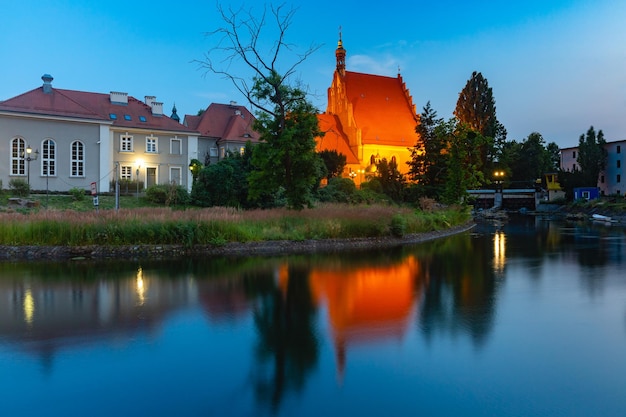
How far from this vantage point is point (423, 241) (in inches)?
874

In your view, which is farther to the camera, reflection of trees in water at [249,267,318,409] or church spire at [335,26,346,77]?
church spire at [335,26,346,77]

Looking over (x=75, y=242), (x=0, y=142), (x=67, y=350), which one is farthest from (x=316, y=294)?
(x=0, y=142)

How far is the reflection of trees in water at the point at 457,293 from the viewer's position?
7430mm

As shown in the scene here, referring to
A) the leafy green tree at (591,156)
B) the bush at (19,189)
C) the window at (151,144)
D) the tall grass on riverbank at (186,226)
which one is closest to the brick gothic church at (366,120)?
the window at (151,144)

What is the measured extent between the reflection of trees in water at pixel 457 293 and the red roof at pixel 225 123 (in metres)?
31.5

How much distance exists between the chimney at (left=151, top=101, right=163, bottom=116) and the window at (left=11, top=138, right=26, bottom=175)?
1177 centimetres

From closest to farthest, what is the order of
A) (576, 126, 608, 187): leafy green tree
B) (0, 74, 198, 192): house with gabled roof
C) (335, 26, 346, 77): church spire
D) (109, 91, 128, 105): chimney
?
1. (0, 74, 198, 192): house with gabled roof
2. (109, 91, 128, 105): chimney
3. (335, 26, 346, 77): church spire
4. (576, 126, 608, 187): leafy green tree

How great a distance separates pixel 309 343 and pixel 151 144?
37.8 m

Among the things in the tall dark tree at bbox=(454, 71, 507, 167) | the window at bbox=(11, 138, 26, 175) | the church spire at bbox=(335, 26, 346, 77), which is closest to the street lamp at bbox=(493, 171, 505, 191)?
the tall dark tree at bbox=(454, 71, 507, 167)

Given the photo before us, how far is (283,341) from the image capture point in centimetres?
660

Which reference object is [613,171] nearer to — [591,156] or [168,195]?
[591,156]

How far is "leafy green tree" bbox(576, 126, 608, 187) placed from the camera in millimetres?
60719

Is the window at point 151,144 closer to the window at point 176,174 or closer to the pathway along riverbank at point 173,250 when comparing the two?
the window at point 176,174

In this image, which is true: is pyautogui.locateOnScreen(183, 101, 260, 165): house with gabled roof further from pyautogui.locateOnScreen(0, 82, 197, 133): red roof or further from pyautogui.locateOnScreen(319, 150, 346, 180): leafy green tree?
pyautogui.locateOnScreen(319, 150, 346, 180): leafy green tree
